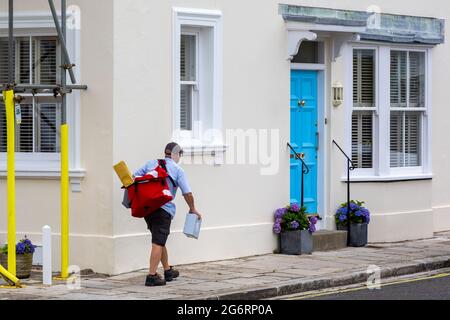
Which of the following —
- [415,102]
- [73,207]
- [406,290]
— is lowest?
[406,290]

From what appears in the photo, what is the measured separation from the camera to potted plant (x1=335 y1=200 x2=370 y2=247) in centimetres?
1666

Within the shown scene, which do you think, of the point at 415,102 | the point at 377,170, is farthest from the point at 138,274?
the point at 415,102

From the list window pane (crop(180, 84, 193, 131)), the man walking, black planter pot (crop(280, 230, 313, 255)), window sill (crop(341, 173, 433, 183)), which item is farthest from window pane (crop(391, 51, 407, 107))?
the man walking

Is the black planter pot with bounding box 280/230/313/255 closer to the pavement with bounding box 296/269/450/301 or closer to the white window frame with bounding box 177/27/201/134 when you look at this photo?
the pavement with bounding box 296/269/450/301

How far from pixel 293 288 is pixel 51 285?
2.87 meters

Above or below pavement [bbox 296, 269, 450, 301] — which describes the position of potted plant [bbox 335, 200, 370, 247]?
above

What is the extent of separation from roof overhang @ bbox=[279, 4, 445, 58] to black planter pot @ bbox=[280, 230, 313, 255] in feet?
8.49

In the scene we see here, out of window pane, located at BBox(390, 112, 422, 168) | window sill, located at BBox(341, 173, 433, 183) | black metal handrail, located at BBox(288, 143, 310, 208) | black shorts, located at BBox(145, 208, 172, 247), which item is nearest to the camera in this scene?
black shorts, located at BBox(145, 208, 172, 247)

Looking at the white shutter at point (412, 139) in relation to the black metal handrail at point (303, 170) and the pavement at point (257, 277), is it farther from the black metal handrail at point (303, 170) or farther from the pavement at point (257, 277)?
the black metal handrail at point (303, 170)

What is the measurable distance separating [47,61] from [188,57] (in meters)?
1.95

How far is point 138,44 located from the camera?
14133 millimetres

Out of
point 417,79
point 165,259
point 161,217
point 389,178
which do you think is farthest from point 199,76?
point 417,79

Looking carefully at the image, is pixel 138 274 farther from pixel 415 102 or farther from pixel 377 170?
pixel 415 102

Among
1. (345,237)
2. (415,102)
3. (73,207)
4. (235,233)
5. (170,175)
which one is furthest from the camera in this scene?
(415,102)
